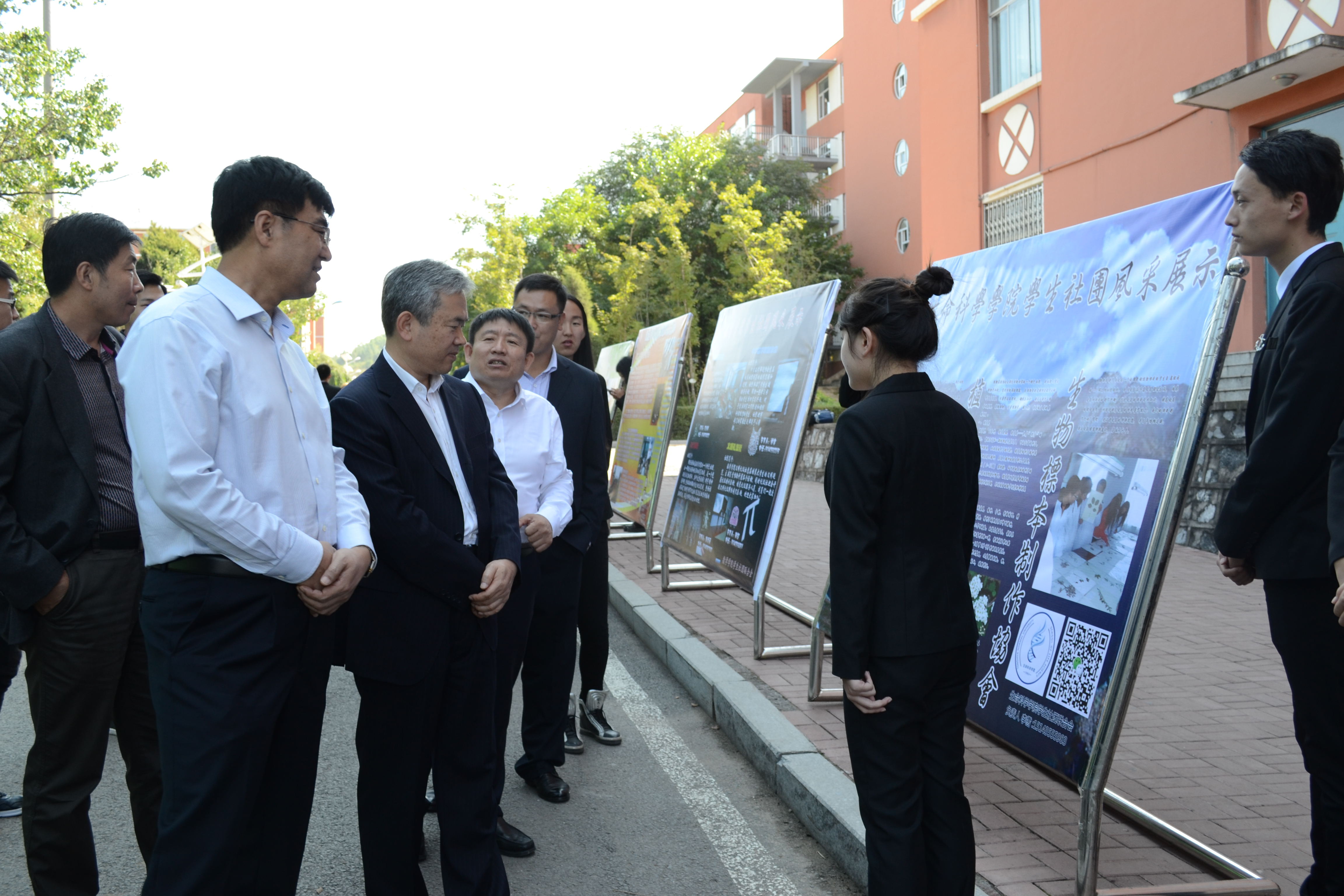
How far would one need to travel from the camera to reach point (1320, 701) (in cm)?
258

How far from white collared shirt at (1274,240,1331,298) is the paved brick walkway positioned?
1.72 metres

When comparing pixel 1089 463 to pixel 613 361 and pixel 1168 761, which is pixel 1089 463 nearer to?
pixel 1168 761

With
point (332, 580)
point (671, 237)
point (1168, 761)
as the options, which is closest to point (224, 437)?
point (332, 580)

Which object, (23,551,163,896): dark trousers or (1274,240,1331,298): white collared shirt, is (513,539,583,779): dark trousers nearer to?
(23,551,163,896): dark trousers

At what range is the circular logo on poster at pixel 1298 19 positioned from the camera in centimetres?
920

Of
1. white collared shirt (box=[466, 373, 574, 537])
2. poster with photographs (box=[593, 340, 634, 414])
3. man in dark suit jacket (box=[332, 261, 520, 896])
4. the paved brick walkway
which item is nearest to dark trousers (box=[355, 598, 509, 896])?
man in dark suit jacket (box=[332, 261, 520, 896])

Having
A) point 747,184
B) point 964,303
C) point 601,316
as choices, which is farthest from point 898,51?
point 964,303

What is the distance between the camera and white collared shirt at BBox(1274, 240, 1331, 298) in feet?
8.86

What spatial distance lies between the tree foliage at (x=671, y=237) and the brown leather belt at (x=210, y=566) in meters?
26.0

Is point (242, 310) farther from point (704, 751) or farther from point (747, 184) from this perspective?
point (747, 184)

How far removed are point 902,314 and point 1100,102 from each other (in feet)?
39.0

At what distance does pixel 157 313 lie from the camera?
7.38 ft

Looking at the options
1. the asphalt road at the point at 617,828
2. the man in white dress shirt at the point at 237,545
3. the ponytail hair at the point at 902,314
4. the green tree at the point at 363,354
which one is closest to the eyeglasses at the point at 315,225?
the man in white dress shirt at the point at 237,545

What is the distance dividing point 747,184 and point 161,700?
35386 millimetres
